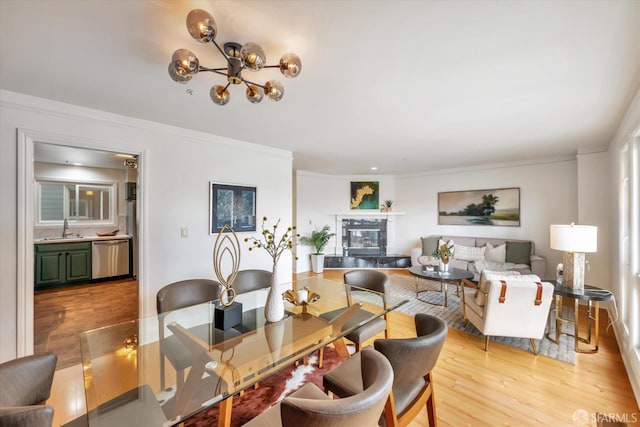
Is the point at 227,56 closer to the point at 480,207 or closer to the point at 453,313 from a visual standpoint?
the point at 453,313

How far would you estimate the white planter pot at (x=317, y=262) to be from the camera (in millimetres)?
6242

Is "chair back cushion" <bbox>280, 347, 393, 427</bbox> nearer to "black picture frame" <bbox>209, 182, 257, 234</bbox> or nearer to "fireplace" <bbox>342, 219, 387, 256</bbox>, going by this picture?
"black picture frame" <bbox>209, 182, 257, 234</bbox>

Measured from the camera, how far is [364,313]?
2.12 m

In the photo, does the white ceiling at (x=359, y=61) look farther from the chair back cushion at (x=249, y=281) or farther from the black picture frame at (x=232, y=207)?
the chair back cushion at (x=249, y=281)

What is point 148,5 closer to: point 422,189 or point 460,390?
point 460,390

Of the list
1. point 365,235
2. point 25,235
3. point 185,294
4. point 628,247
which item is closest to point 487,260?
point 628,247

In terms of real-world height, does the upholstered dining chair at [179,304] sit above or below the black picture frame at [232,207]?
below

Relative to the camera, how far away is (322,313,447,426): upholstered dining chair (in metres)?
1.20

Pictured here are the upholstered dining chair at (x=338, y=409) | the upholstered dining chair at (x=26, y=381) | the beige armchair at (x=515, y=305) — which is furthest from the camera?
the beige armchair at (x=515, y=305)

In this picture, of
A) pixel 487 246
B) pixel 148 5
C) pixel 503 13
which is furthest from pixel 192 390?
pixel 487 246

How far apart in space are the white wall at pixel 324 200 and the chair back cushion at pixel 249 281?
354cm

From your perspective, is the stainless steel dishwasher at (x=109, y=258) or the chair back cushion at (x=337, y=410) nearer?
the chair back cushion at (x=337, y=410)

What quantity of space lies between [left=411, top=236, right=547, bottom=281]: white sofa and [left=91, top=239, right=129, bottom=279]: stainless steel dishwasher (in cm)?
614

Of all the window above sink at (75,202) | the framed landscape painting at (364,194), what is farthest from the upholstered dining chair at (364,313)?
the window above sink at (75,202)
